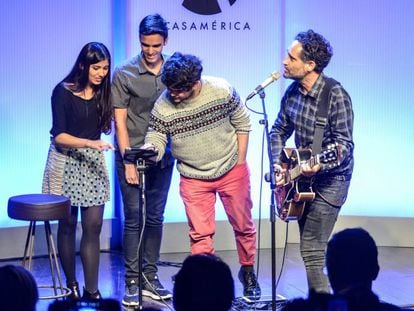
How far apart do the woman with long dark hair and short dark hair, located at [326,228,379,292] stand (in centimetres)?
179

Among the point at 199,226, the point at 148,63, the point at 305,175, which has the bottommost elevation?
the point at 199,226

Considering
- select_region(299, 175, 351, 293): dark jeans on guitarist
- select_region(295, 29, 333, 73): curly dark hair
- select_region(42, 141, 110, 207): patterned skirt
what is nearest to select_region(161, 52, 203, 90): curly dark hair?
select_region(295, 29, 333, 73): curly dark hair

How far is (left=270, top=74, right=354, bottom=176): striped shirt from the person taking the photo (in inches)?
168

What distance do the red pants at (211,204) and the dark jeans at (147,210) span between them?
29cm

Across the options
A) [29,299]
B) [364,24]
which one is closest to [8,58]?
[364,24]

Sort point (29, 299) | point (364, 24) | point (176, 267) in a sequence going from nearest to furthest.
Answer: point (29, 299) < point (176, 267) < point (364, 24)

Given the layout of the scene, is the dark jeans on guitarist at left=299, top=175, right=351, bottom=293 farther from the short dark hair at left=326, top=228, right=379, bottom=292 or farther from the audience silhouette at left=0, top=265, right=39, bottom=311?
the audience silhouette at left=0, top=265, right=39, bottom=311

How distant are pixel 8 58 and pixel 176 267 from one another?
6.55ft

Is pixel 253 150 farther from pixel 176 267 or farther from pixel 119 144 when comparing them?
pixel 119 144

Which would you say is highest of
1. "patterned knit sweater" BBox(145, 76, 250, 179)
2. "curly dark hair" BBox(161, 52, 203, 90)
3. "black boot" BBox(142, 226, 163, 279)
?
"curly dark hair" BBox(161, 52, 203, 90)

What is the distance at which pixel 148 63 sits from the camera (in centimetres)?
500

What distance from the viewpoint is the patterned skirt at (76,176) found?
491 centimetres

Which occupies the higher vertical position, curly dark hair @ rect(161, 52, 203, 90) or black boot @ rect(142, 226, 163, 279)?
curly dark hair @ rect(161, 52, 203, 90)

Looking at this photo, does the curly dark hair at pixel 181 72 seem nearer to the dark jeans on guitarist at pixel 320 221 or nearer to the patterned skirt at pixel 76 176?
the patterned skirt at pixel 76 176
